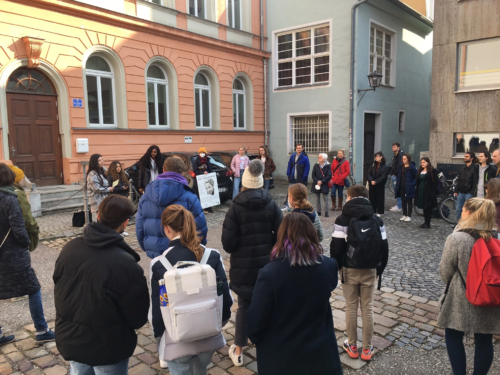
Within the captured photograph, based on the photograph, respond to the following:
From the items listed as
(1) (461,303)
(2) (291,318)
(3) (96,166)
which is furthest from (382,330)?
(3) (96,166)

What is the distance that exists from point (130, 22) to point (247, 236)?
1214 centimetres

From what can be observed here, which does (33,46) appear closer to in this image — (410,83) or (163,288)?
(163,288)

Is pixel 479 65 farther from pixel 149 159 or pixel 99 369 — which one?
pixel 99 369

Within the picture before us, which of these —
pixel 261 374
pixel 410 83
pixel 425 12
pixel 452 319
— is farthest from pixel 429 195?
pixel 425 12

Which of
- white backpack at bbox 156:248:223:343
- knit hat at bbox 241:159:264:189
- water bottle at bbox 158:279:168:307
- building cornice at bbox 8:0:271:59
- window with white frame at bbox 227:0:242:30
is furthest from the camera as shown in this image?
window with white frame at bbox 227:0:242:30

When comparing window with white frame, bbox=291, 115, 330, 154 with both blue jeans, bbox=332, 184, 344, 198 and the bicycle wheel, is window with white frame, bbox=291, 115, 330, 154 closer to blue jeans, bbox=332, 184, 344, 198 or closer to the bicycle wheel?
blue jeans, bbox=332, 184, 344, 198

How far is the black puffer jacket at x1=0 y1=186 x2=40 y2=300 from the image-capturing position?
12.1ft

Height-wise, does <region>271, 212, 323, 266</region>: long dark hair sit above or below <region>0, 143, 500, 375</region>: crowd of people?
above

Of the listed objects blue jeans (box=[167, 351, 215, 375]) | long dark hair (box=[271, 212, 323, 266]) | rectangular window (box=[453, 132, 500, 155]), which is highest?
rectangular window (box=[453, 132, 500, 155])

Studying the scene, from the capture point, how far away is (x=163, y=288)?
235 cm

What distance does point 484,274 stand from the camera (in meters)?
2.78

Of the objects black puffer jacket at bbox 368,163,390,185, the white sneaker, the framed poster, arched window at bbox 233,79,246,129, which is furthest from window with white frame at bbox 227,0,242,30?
the white sneaker

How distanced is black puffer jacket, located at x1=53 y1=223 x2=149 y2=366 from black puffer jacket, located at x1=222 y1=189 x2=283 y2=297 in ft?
4.13

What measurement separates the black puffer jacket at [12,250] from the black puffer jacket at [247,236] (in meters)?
1.94
